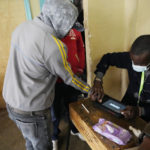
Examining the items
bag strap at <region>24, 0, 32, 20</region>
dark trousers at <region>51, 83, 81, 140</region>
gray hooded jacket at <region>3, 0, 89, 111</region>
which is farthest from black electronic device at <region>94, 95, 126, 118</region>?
bag strap at <region>24, 0, 32, 20</region>

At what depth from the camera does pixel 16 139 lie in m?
1.85

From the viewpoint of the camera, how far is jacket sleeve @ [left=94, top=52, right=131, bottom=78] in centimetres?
134

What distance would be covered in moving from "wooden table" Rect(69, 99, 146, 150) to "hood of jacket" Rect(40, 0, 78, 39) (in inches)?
22.7

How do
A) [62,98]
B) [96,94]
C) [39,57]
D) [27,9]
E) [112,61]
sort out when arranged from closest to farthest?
[39,57] < [96,94] < [112,61] < [62,98] < [27,9]

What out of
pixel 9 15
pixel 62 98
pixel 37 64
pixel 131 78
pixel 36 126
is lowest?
pixel 62 98

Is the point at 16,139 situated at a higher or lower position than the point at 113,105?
lower

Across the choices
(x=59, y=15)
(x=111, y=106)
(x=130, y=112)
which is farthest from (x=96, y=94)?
(x=59, y=15)

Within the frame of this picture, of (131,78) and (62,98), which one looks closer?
(131,78)

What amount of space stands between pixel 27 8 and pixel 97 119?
1463 millimetres

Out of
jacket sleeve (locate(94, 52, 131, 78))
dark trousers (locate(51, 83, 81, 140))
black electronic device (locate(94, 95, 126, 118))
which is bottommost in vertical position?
dark trousers (locate(51, 83, 81, 140))

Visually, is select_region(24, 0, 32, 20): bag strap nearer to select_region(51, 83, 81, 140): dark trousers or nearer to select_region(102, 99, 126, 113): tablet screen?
select_region(51, 83, 81, 140): dark trousers

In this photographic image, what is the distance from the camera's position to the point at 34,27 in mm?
937

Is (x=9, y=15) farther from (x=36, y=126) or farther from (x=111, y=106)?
(x=111, y=106)

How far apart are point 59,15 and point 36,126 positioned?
718 mm
